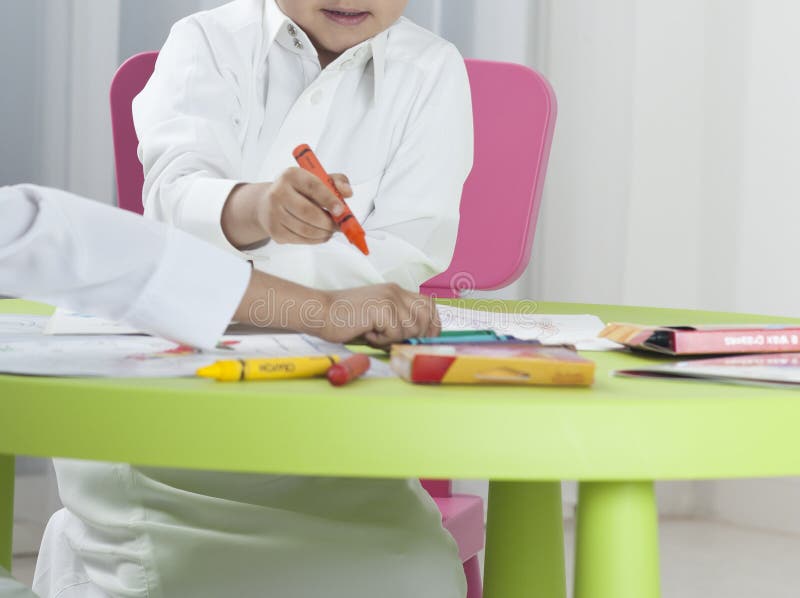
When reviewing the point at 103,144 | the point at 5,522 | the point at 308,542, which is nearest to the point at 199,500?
the point at 308,542

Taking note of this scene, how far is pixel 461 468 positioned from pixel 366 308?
0.24 m

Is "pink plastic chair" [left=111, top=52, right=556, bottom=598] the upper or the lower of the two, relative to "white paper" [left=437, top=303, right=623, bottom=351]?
upper

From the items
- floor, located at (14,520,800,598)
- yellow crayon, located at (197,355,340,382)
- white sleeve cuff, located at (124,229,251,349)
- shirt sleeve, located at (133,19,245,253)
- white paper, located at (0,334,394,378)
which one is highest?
shirt sleeve, located at (133,19,245,253)

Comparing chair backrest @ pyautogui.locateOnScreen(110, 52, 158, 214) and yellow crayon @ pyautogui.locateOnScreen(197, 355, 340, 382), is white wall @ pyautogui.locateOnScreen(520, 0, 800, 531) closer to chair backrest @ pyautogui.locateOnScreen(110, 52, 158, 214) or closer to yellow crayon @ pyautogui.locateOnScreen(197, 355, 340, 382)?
chair backrest @ pyautogui.locateOnScreen(110, 52, 158, 214)

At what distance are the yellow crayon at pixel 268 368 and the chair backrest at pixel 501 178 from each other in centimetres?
90

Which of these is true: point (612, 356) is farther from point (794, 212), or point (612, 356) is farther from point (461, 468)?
point (794, 212)

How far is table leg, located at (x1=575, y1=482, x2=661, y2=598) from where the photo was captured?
50cm

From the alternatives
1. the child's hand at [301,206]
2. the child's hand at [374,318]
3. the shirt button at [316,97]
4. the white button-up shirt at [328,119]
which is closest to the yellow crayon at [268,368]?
the child's hand at [374,318]

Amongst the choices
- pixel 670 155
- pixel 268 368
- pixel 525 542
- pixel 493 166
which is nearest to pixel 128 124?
pixel 493 166

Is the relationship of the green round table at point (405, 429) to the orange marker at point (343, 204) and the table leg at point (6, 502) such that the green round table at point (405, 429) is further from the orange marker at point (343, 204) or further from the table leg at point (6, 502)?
the table leg at point (6, 502)

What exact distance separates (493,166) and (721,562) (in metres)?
0.92

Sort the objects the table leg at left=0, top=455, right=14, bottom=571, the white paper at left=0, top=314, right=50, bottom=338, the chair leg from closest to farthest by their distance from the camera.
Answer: the white paper at left=0, top=314, right=50, bottom=338, the table leg at left=0, top=455, right=14, bottom=571, the chair leg

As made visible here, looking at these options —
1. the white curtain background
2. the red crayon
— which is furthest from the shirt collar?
the white curtain background

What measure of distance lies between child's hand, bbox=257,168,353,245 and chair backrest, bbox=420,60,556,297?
25.5 inches
